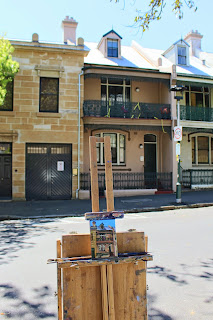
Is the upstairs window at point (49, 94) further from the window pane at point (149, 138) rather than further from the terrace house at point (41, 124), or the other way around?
the window pane at point (149, 138)

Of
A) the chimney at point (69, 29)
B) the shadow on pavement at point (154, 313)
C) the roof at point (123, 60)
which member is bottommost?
the shadow on pavement at point (154, 313)

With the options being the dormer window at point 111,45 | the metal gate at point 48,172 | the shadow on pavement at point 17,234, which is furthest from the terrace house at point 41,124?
the shadow on pavement at point 17,234

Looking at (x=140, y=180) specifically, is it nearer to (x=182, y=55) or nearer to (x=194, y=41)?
(x=182, y=55)

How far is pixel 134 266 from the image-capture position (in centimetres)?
231

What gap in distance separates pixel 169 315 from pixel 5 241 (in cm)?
447

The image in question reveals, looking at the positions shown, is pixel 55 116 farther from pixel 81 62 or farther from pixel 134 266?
pixel 134 266

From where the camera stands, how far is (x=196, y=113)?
56.9 ft

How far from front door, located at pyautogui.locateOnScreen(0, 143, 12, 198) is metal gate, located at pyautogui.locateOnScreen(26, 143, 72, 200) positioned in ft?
3.30

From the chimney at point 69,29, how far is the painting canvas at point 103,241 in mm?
17534

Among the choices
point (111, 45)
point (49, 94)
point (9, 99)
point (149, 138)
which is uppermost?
point (111, 45)

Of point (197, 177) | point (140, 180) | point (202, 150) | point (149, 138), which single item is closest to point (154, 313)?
point (140, 180)

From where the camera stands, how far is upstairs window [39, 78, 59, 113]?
14.8 m

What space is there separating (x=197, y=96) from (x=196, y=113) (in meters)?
2.33

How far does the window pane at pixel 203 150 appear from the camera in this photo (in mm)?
18922
